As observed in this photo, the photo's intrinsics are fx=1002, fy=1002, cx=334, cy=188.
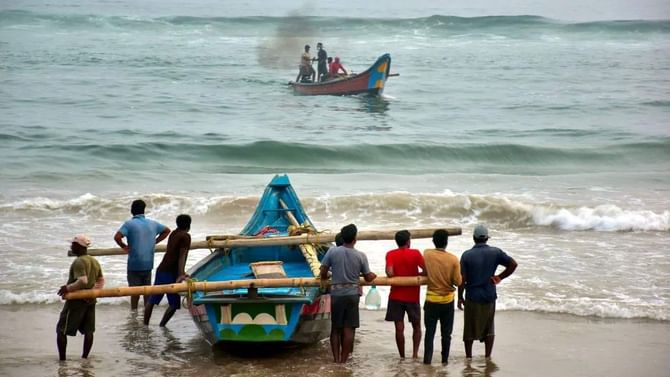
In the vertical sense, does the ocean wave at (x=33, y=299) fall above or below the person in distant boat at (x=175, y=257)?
below

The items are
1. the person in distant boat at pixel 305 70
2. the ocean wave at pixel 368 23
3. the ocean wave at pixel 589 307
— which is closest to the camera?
the ocean wave at pixel 589 307

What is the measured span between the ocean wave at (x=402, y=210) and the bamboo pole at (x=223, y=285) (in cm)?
761

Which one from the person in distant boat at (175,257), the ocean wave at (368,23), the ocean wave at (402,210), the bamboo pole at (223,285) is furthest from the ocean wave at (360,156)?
the ocean wave at (368,23)

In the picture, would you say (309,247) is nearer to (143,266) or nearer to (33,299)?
(143,266)

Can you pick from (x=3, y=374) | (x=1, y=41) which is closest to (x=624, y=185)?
(x=3, y=374)

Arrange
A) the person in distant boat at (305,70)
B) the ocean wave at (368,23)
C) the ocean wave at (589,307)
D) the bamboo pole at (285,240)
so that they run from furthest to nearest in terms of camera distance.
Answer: the ocean wave at (368,23)
the person in distant boat at (305,70)
the ocean wave at (589,307)
the bamboo pole at (285,240)

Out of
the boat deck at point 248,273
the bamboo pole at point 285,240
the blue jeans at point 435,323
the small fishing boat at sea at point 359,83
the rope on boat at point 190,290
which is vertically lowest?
the blue jeans at point 435,323

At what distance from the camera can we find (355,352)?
29.2 ft

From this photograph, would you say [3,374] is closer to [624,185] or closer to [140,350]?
[140,350]

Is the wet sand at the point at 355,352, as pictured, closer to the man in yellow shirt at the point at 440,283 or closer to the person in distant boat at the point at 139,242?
the man in yellow shirt at the point at 440,283

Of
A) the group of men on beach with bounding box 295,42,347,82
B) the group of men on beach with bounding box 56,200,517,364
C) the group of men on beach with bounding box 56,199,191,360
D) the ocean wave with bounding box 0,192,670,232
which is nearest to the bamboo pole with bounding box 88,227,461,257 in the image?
the group of men on beach with bounding box 56,199,191,360

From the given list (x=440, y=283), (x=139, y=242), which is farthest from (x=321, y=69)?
(x=440, y=283)

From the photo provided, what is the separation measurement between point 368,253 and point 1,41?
117 feet

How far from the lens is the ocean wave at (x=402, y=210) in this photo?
51.2 feet
